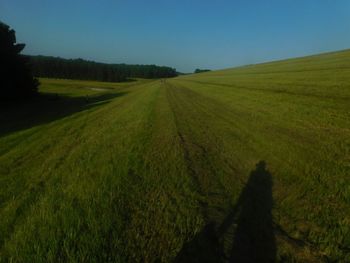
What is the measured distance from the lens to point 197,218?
5062 millimetres

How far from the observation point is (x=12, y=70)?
99.0ft

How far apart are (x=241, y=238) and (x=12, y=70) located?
111 feet

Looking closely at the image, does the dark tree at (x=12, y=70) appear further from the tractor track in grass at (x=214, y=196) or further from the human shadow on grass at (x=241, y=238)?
the human shadow on grass at (x=241, y=238)

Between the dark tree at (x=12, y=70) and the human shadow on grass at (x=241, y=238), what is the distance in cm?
3104

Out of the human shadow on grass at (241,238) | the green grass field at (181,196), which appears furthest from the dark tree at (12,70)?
the human shadow on grass at (241,238)

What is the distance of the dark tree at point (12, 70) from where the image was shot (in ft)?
94.3

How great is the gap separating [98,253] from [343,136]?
31.0 feet

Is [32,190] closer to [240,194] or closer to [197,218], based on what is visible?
[197,218]

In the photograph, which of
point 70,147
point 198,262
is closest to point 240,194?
point 198,262

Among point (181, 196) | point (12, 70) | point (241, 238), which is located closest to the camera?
point (241, 238)

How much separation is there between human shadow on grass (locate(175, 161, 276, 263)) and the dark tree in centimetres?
3104

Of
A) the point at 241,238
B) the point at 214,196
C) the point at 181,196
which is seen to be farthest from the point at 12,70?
the point at 241,238

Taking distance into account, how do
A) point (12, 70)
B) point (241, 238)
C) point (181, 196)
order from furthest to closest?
point (12, 70)
point (181, 196)
point (241, 238)

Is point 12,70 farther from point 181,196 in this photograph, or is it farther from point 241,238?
point 241,238
